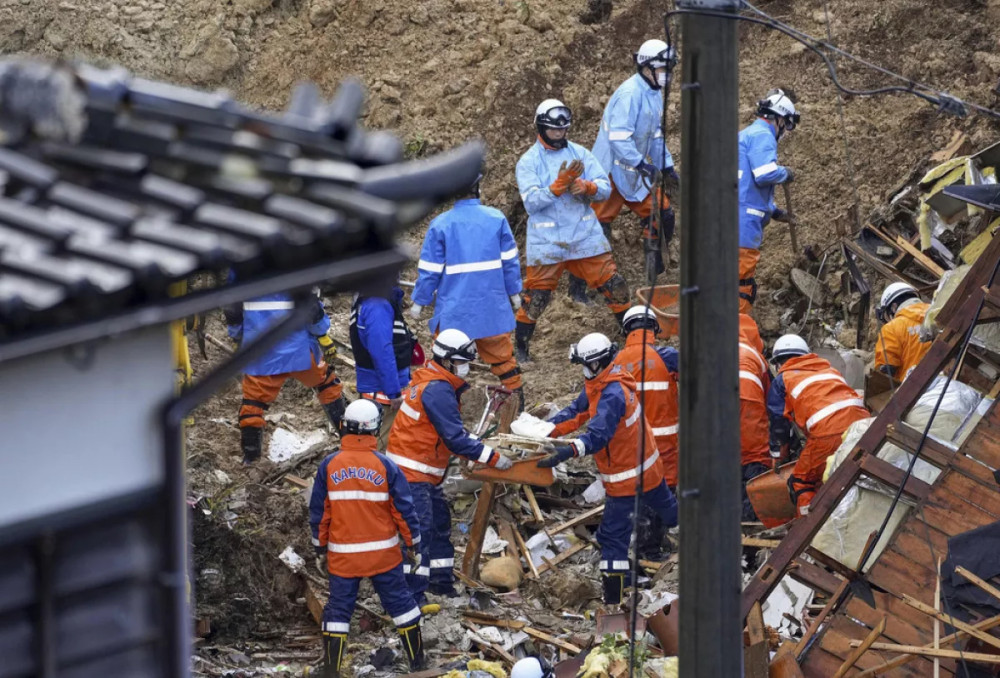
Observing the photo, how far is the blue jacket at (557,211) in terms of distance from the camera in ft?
41.8

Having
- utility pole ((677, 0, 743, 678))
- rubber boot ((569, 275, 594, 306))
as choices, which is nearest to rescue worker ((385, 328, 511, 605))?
rubber boot ((569, 275, 594, 306))

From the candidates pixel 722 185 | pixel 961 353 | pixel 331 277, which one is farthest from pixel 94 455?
pixel 961 353

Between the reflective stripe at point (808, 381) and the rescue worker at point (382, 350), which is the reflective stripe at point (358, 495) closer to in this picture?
the rescue worker at point (382, 350)

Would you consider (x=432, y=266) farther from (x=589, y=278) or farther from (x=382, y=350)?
(x=589, y=278)

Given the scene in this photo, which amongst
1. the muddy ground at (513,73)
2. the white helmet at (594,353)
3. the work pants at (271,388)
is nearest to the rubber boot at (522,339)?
the muddy ground at (513,73)

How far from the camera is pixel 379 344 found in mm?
11648

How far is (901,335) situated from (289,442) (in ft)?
18.8

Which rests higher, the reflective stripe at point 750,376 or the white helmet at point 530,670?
the reflective stripe at point 750,376

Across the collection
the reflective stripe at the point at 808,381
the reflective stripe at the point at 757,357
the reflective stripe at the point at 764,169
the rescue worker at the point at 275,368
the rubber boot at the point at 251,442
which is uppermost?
the reflective stripe at the point at 764,169

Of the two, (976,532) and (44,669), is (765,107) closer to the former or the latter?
(976,532)

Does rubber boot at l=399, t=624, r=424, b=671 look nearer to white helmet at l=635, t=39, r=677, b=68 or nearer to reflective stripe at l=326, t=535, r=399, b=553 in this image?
reflective stripe at l=326, t=535, r=399, b=553

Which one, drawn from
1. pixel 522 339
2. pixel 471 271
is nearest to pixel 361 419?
pixel 471 271

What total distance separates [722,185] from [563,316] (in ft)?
29.0

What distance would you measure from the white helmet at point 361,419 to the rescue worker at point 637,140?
4095 millimetres
